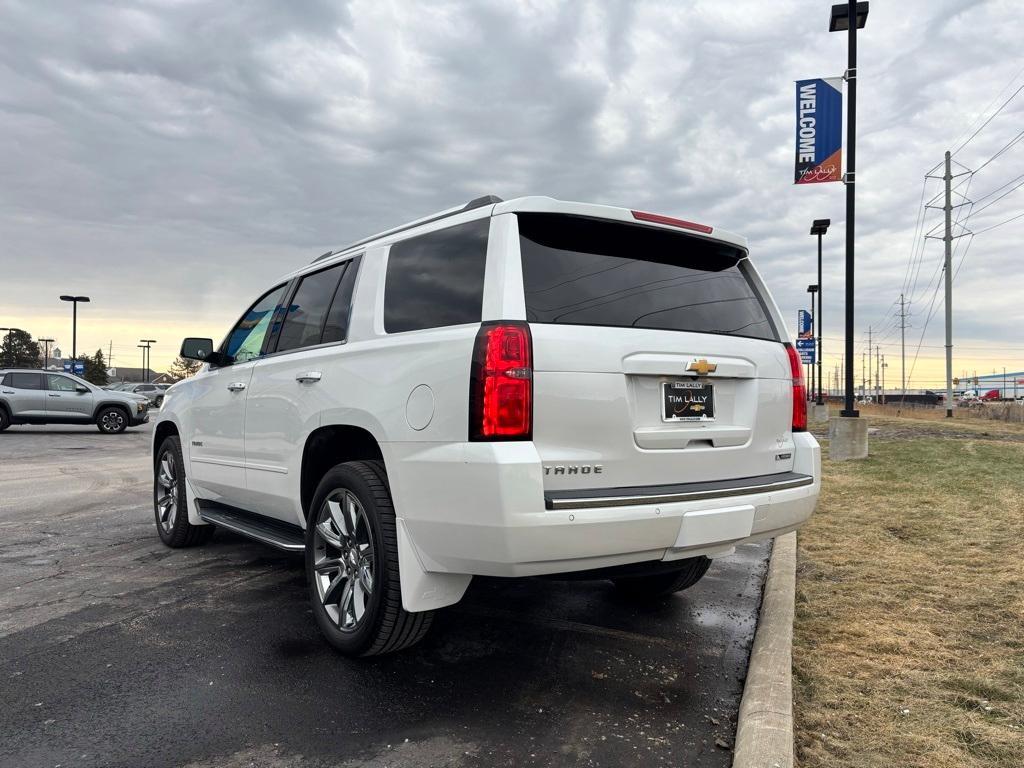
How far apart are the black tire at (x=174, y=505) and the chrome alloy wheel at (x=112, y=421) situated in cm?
1693

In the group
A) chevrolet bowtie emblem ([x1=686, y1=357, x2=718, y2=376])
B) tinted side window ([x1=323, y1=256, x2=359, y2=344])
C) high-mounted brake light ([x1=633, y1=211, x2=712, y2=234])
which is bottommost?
chevrolet bowtie emblem ([x1=686, y1=357, x2=718, y2=376])

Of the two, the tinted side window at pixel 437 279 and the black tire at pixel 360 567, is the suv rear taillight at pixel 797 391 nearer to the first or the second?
the tinted side window at pixel 437 279

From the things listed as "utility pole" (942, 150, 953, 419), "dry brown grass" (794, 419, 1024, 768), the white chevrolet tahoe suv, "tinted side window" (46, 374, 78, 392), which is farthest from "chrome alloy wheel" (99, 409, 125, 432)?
"utility pole" (942, 150, 953, 419)

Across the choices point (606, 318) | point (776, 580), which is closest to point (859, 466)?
point (776, 580)

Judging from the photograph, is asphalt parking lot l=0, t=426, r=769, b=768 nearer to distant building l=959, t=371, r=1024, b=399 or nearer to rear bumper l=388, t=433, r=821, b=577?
rear bumper l=388, t=433, r=821, b=577

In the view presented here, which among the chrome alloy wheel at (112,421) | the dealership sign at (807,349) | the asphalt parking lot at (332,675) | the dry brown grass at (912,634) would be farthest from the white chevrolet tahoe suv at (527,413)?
the dealership sign at (807,349)

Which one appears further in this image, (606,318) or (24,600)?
(24,600)

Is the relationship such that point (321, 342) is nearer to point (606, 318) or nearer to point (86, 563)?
point (606, 318)

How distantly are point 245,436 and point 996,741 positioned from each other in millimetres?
4039

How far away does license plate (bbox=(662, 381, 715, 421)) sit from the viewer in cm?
317

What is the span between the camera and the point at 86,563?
5426 millimetres

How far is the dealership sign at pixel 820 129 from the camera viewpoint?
12.4 meters

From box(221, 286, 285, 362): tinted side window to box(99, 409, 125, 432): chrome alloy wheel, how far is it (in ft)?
59.6

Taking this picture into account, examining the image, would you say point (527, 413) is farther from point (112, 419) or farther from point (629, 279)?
point (112, 419)
